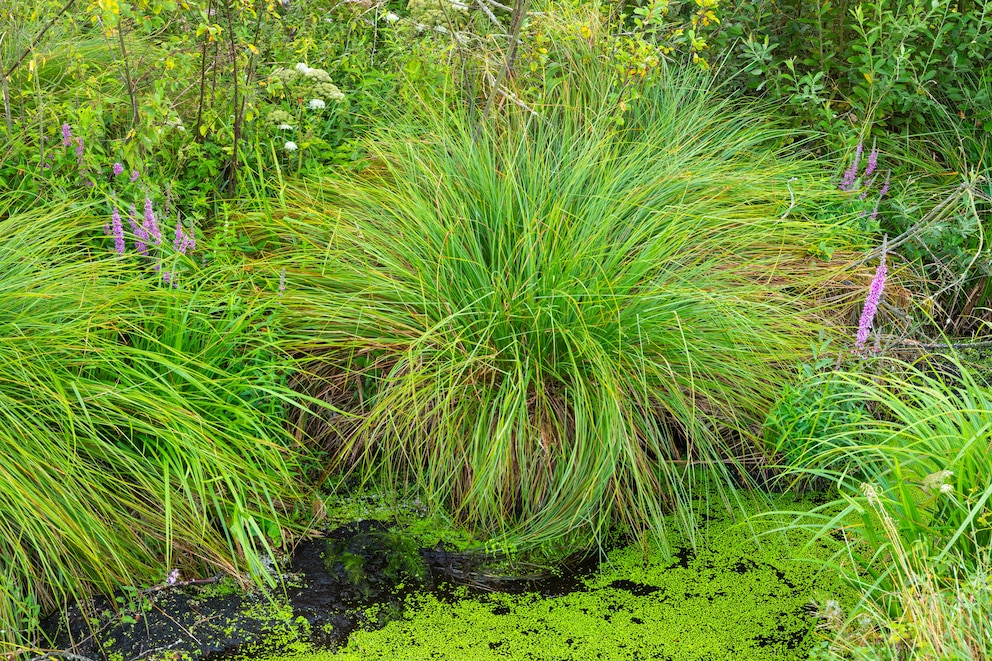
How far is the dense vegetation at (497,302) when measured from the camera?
270 cm

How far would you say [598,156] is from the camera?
153 inches

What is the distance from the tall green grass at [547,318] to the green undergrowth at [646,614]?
16cm

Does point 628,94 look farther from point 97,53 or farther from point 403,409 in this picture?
point 97,53

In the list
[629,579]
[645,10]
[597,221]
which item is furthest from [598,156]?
[629,579]

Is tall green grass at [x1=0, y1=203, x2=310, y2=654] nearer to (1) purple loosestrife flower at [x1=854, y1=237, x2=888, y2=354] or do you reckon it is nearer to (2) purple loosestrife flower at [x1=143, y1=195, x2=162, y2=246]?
(2) purple loosestrife flower at [x1=143, y1=195, x2=162, y2=246]

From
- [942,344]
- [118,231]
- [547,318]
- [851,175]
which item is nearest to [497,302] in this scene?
[547,318]

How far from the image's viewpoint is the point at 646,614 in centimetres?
279

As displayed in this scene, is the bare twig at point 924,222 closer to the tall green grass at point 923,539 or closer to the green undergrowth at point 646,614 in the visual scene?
the tall green grass at point 923,539

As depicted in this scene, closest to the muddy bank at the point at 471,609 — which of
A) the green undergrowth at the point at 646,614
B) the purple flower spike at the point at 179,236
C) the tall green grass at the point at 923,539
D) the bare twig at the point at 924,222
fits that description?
the green undergrowth at the point at 646,614

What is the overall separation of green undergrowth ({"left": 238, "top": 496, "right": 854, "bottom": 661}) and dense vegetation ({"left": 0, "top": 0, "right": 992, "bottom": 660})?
13cm

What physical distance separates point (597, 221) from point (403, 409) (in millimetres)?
946

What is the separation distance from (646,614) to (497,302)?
1058mm

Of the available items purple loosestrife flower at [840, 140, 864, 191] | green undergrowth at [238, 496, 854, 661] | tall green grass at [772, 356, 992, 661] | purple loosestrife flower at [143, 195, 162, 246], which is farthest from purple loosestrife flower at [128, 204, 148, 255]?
purple loosestrife flower at [840, 140, 864, 191]

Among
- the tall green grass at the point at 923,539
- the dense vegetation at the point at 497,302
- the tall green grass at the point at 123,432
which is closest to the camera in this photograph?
the tall green grass at the point at 923,539
